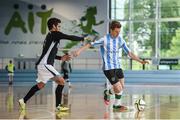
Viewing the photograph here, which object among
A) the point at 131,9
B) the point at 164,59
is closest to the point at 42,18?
the point at 131,9

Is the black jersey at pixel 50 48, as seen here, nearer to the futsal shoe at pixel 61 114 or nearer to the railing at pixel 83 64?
the futsal shoe at pixel 61 114

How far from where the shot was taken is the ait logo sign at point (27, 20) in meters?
25.1

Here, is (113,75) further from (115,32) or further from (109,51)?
(115,32)

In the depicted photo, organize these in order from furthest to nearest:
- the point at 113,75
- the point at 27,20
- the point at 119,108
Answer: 1. the point at 27,20
2. the point at 119,108
3. the point at 113,75

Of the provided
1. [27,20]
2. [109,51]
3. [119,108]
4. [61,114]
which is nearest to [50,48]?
[109,51]

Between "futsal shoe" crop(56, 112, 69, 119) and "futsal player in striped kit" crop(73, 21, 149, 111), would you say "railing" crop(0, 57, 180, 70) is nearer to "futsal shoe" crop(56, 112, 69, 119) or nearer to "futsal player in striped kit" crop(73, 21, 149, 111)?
"futsal player in striped kit" crop(73, 21, 149, 111)

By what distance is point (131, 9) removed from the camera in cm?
2522

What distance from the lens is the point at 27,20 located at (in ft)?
82.3

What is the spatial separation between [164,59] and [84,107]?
16405 millimetres

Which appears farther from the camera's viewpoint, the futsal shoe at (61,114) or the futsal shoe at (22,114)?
the futsal shoe at (61,114)

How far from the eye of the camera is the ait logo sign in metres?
25.1

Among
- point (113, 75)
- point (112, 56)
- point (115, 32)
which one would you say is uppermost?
point (115, 32)

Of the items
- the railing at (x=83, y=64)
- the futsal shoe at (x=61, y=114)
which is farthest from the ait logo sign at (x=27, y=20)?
the futsal shoe at (x=61, y=114)

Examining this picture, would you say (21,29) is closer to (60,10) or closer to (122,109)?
(60,10)
